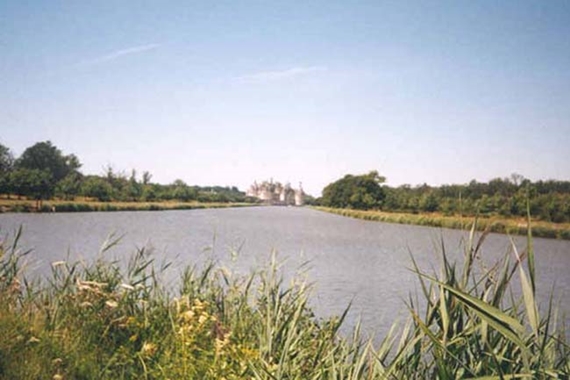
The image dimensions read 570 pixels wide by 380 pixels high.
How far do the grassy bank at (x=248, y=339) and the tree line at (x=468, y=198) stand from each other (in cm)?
86

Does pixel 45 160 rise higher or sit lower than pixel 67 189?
higher

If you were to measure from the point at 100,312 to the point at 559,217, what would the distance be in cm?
3945

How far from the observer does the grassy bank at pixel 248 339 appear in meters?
2.70

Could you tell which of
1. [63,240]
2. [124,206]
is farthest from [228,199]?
[63,240]

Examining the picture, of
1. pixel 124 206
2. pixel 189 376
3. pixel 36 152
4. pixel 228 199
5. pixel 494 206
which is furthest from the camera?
pixel 228 199

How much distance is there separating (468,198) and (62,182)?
53.6m

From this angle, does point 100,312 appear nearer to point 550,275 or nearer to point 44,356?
point 44,356

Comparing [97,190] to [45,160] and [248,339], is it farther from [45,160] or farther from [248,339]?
[248,339]

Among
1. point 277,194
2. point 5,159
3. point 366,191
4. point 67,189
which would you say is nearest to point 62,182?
point 67,189

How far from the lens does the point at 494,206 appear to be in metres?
39.9

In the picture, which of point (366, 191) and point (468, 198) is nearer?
point (468, 198)

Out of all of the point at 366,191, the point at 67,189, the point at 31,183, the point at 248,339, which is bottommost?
the point at 248,339

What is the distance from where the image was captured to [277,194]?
570ft

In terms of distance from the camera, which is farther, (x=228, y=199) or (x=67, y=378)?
(x=228, y=199)
